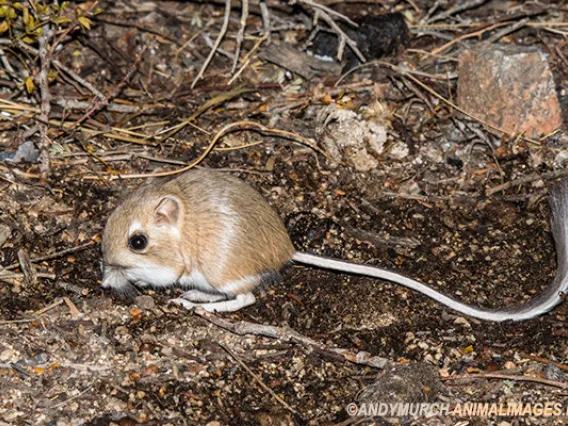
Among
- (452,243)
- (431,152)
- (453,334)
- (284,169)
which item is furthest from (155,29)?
(453,334)

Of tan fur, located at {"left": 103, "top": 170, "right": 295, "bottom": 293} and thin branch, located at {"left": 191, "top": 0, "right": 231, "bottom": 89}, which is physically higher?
thin branch, located at {"left": 191, "top": 0, "right": 231, "bottom": 89}

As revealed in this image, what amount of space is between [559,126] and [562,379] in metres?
2.48

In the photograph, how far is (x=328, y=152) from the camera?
6.35 metres

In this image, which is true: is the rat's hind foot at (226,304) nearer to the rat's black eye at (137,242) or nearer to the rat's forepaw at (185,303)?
the rat's forepaw at (185,303)

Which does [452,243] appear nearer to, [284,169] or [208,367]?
[284,169]

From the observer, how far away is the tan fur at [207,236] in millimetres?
5086

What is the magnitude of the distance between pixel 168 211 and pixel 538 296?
212 centimetres

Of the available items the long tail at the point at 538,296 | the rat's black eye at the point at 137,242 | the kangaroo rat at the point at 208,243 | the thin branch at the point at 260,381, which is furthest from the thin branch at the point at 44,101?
the long tail at the point at 538,296

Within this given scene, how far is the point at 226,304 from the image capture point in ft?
16.9

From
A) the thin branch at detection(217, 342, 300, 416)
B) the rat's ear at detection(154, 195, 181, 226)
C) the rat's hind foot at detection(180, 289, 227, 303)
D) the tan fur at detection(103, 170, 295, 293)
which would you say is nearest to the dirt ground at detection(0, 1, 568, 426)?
the thin branch at detection(217, 342, 300, 416)

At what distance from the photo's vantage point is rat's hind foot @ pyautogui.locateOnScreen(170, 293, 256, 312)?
5.15 metres

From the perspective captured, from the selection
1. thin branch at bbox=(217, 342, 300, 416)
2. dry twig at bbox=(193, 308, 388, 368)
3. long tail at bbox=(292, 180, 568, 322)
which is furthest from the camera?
long tail at bbox=(292, 180, 568, 322)

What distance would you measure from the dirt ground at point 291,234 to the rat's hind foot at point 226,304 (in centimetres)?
5

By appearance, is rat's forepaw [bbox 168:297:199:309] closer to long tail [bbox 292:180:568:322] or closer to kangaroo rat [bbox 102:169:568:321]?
kangaroo rat [bbox 102:169:568:321]
